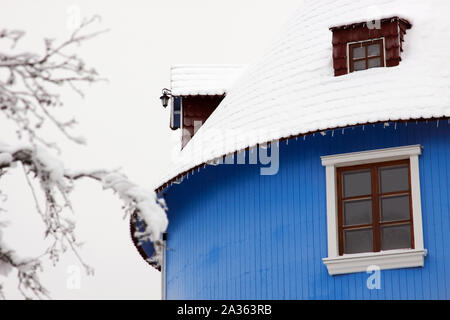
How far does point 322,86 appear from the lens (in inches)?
552

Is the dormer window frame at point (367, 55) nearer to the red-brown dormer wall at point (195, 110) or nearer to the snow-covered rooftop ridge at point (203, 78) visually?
the snow-covered rooftop ridge at point (203, 78)

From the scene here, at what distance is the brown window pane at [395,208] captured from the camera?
42.1 ft

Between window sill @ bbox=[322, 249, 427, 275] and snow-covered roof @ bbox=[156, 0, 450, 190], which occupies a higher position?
snow-covered roof @ bbox=[156, 0, 450, 190]

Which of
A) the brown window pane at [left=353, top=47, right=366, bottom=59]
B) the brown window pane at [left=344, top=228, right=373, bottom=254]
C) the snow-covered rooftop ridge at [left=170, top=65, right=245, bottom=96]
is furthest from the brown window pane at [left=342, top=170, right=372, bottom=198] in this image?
the snow-covered rooftop ridge at [left=170, top=65, right=245, bottom=96]

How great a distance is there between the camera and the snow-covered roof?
13.1m

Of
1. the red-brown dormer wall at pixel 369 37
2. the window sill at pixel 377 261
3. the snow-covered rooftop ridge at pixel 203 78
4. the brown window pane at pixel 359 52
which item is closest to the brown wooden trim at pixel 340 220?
the window sill at pixel 377 261

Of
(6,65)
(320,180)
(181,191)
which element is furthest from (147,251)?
(6,65)

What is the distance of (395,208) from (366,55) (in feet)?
8.03

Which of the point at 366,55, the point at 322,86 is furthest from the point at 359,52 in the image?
the point at 322,86

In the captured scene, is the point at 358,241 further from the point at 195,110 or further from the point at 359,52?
the point at 195,110

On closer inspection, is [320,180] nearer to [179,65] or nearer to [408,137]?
[408,137]

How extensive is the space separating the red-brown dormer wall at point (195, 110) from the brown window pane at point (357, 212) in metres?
5.08

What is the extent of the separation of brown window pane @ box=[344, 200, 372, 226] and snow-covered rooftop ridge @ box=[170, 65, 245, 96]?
16.4ft

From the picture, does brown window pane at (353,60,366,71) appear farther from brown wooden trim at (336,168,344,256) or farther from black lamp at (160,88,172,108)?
Result: black lamp at (160,88,172,108)
